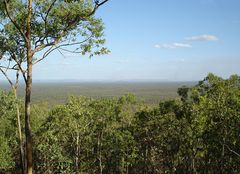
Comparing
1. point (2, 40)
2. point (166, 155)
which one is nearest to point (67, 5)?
point (2, 40)

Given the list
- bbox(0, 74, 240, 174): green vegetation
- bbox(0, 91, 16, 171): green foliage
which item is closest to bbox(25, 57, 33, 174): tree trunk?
bbox(0, 91, 16, 171): green foliage

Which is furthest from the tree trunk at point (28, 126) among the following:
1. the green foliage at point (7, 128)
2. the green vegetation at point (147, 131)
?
the green vegetation at point (147, 131)

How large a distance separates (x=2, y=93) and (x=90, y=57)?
6.36 metres

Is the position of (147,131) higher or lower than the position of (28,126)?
lower

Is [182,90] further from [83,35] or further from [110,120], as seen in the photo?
[83,35]

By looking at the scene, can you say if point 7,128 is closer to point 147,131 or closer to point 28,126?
point 147,131

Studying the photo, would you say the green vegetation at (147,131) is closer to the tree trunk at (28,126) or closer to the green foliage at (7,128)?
the green foliage at (7,128)

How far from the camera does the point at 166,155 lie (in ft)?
113

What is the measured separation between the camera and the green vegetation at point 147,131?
69.6 feet

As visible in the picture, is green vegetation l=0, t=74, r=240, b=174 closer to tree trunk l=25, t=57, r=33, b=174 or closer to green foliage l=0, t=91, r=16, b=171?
green foliage l=0, t=91, r=16, b=171

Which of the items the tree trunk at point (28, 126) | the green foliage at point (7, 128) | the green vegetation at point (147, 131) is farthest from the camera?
the green vegetation at point (147, 131)

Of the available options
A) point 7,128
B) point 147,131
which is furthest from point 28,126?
point 7,128

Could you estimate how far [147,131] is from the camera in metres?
33.2

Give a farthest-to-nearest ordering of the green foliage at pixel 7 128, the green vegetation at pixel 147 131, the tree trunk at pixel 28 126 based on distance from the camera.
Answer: the green vegetation at pixel 147 131, the green foliage at pixel 7 128, the tree trunk at pixel 28 126
